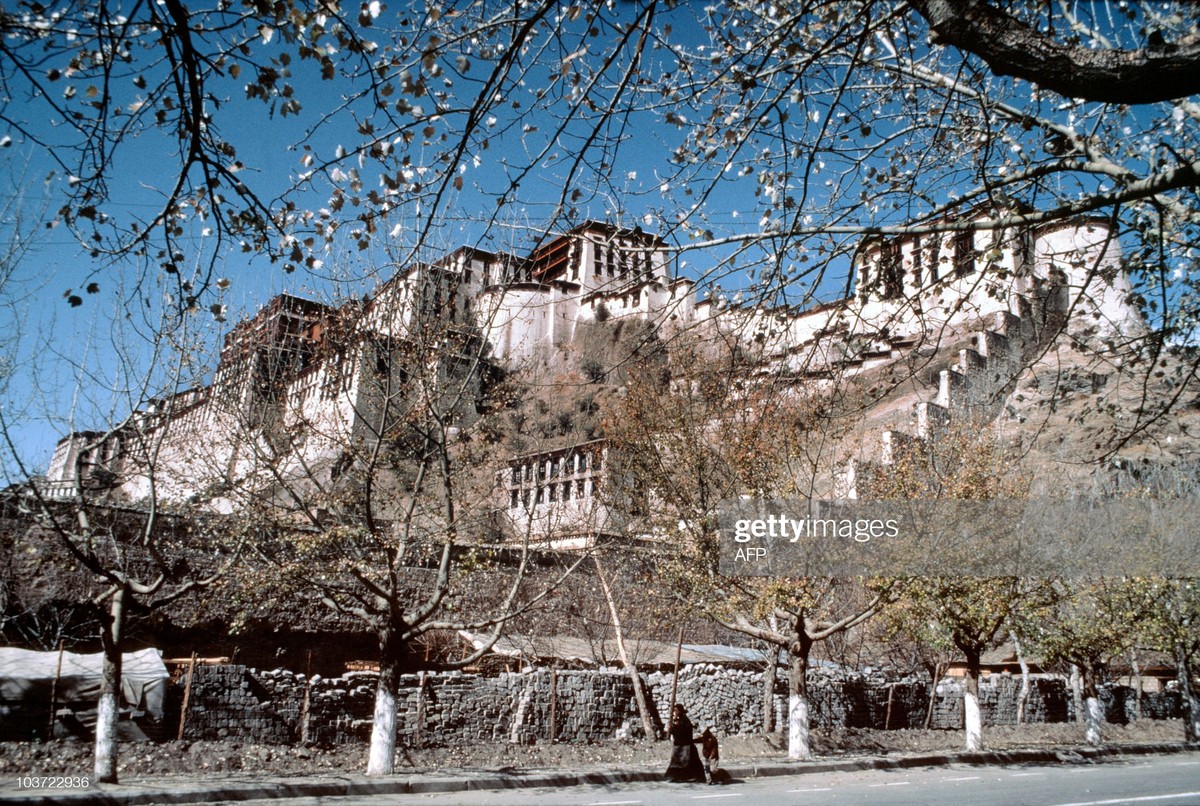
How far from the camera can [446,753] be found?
49.0 ft

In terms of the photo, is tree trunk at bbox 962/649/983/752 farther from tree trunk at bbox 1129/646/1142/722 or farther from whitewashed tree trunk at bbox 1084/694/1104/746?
tree trunk at bbox 1129/646/1142/722

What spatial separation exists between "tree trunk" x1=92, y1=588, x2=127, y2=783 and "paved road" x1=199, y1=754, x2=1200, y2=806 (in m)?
2.06

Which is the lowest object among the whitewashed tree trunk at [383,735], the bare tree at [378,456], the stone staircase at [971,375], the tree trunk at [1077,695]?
the tree trunk at [1077,695]

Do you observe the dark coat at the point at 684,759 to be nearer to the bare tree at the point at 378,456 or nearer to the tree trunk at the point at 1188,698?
the bare tree at the point at 378,456

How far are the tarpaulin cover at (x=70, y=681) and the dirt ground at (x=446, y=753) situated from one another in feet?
2.50

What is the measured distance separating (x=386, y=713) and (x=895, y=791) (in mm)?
7385

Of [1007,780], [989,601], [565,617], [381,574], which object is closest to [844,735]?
[989,601]

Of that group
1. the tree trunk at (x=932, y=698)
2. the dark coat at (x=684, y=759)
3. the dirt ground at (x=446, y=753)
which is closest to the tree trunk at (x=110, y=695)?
the dirt ground at (x=446, y=753)

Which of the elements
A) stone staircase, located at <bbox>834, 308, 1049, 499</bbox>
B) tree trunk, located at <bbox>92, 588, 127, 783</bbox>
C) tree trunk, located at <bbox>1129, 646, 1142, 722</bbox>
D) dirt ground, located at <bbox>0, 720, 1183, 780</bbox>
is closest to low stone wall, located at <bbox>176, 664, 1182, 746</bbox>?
dirt ground, located at <bbox>0, 720, 1183, 780</bbox>

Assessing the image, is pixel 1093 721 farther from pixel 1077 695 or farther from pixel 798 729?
pixel 798 729

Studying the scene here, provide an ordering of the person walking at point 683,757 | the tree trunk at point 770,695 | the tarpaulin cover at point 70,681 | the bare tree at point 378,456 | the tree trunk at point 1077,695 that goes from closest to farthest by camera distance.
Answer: the bare tree at point 378,456, the tarpaulin cover at point 70,681, the person walking at point 683,757, the tree trunk at point 770,695, the tree trunk at point 1077,695

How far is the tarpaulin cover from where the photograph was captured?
41.3ft

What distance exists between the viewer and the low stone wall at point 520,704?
549 inches

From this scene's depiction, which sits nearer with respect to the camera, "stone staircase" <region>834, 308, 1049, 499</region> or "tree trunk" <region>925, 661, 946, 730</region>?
"tree trunk" <region>925, 661, 946, 730</region>
